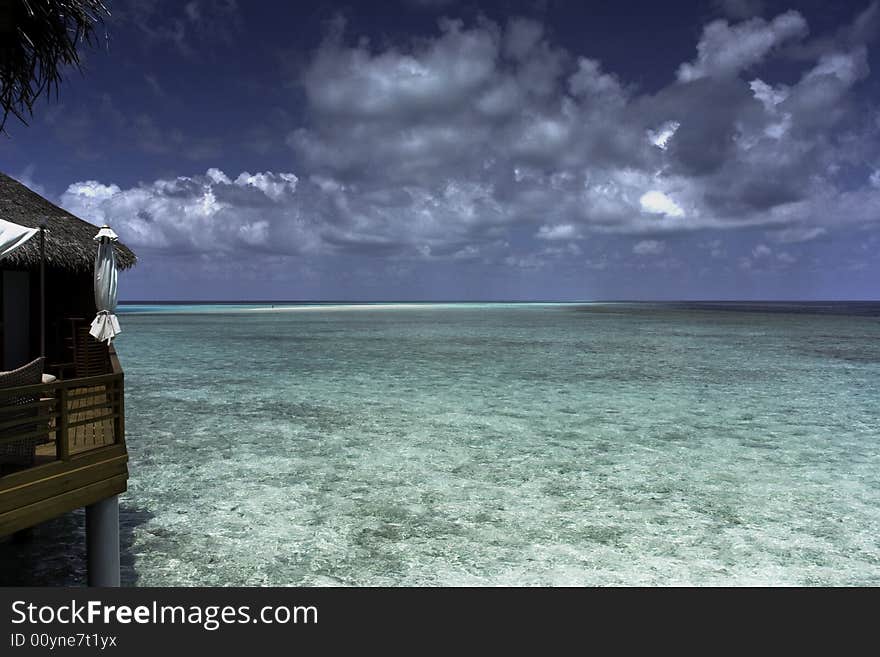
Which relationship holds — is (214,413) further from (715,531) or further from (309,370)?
(715,531)

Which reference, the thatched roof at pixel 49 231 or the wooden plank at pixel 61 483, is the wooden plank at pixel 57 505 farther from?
the thatched roof at pixel 49 231

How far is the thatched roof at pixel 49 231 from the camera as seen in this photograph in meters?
11.0

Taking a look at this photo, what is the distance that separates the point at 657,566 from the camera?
6.30 m

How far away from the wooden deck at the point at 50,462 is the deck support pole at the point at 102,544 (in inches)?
6.0

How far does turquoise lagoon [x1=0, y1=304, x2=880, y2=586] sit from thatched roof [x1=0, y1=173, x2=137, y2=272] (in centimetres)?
371

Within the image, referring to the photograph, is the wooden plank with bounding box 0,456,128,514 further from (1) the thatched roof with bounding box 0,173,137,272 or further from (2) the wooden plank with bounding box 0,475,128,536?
(1) the thatched roof with bounding box 0,173,137,272

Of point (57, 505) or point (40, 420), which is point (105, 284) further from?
point (57, 505)

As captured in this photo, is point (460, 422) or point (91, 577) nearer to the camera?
point (91, 577)

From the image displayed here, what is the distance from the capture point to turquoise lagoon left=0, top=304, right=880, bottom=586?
636 cm
